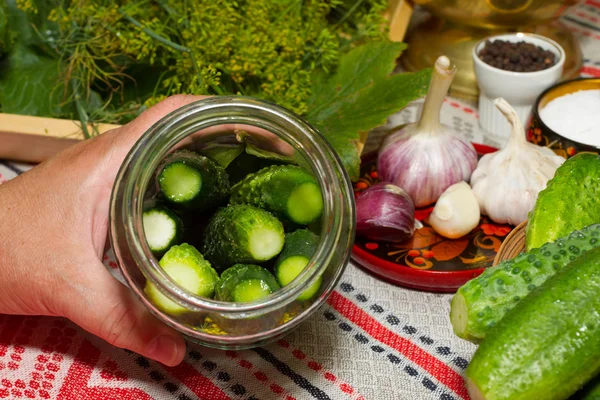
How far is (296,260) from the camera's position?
578 millimetres

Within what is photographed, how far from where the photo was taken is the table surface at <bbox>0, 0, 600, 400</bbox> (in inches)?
29.5

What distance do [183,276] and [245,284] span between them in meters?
0.05

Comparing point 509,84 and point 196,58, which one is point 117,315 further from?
point 509,84

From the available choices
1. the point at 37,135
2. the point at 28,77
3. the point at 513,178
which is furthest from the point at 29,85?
the point at 513,178

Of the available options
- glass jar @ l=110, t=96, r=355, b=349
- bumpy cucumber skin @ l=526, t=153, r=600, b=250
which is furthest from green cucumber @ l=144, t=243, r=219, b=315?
bumpy cucumber skin @ l=526, t=153, r=600, b=250

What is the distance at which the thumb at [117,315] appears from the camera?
64 cm

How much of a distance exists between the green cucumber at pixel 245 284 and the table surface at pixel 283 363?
0.23m

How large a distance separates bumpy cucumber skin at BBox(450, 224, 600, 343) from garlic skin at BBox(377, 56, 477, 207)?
1.27 ft

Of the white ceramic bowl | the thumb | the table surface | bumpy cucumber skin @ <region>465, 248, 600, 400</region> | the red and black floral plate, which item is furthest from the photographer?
the white ceramic bowl

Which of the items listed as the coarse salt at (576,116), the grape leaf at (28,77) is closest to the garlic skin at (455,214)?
the coarse salt at (576,116)

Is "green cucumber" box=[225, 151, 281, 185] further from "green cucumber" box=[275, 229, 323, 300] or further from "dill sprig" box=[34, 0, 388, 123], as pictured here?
"dill sprig" box=[34, 0, 388, 123]

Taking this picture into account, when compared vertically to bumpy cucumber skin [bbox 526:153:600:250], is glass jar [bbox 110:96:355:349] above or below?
above

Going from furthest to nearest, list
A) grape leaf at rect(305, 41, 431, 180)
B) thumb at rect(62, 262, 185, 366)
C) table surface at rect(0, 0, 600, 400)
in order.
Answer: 1. grape leaf at rect(305, 41, 431, 180)
2. table surface at rect(0, 0, 600, 400)
3. thumb at rect(62, 262, 185, 366)

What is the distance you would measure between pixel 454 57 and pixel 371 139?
286 mm
